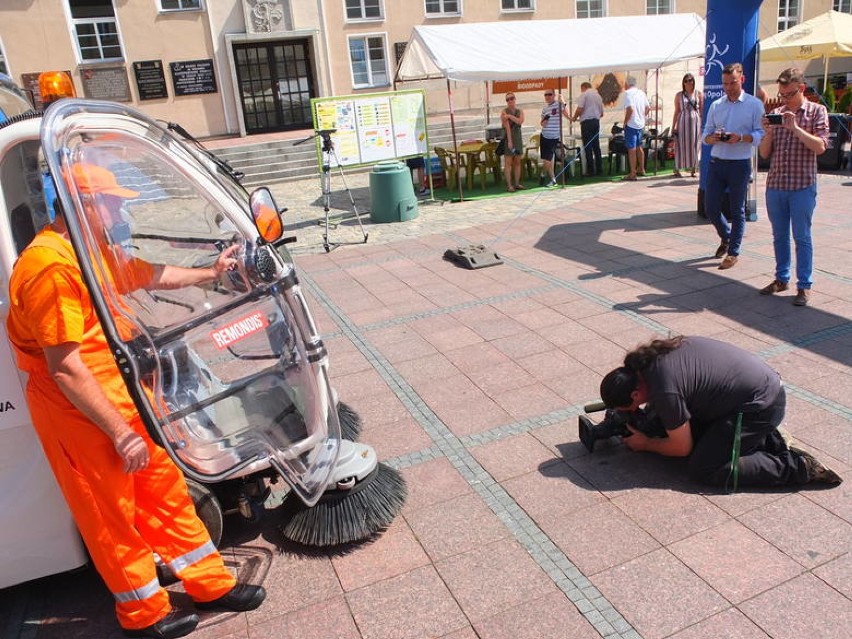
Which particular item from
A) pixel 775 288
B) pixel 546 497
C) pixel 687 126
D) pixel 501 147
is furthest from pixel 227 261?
pixel 687 126

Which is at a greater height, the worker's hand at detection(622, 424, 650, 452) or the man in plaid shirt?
A: the man in plaid shirt

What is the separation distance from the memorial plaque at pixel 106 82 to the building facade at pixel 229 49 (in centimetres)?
3

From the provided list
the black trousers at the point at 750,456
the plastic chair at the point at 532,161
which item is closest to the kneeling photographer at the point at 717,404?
the black trousers at the point at 750,456

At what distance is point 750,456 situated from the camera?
337cm

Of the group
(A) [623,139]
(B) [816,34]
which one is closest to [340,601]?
(A) [623,139]

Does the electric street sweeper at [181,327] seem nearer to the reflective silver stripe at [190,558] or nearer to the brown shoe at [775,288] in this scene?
the reflective silver stripe at [190,558]

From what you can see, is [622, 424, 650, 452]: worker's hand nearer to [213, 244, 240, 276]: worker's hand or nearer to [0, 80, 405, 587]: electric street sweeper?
[0, 80, 405, 587]: electric street sweeper

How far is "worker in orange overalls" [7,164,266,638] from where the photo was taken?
7.47 ft

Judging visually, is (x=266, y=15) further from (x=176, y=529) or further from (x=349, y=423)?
(x=176, y=529)

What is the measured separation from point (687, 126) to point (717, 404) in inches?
407

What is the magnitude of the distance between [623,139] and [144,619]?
42.4 ft

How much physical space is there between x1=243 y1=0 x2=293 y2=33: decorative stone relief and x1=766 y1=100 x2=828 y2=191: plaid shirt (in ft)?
53.9

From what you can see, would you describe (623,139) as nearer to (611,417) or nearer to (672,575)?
(611,417)

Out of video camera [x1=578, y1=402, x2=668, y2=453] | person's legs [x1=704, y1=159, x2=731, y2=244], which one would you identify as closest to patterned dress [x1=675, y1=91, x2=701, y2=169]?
person's legs [x1=704, y1=159, x2=731, y2=244]
